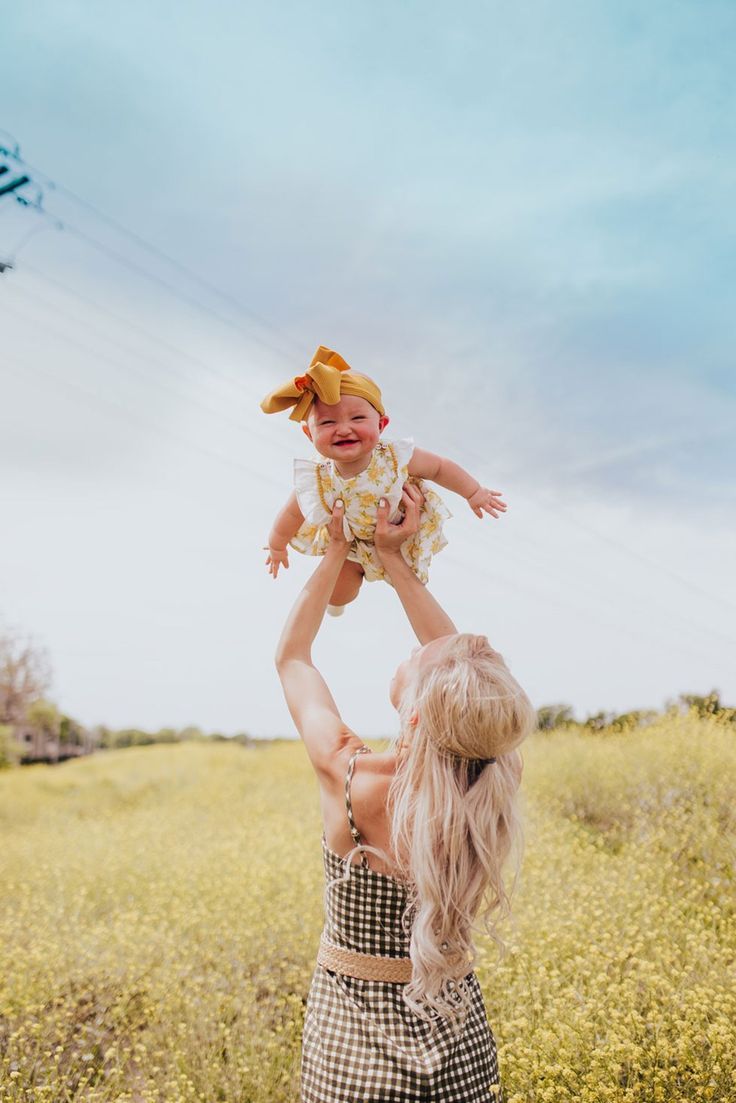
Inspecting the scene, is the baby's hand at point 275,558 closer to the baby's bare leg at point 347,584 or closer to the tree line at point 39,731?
the baby's bare leg at point 347,584

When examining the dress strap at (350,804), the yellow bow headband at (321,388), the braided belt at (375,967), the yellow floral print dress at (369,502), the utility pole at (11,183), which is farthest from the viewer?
the utility pole at (11,183)

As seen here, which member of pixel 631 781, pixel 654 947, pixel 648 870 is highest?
pixel 631 781

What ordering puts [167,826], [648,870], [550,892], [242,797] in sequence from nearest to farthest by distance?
[550,892], [648,870], [167,826], [242,797]

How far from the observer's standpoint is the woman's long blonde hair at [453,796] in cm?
200

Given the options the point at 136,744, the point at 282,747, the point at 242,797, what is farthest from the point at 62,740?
the point at 242,797

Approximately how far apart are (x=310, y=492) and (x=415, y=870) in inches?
58.1

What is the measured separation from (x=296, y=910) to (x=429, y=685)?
4382 mm

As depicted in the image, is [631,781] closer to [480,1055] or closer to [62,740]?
[480,1055]

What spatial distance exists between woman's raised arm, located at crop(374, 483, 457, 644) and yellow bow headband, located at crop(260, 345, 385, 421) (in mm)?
388

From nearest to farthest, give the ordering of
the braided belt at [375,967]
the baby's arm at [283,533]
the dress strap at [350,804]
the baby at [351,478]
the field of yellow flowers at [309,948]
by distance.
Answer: the dress strap at [350,804], the braided belt at [375,967], the baby at [351,478], the baby's arm at [283,533], the field of yellow flowers at [309,948]

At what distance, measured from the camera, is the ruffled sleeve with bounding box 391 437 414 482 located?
3.10m

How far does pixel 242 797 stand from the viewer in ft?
38.0

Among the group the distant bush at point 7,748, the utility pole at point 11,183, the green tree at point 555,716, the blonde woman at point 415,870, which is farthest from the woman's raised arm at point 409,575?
the distant bush at point 7,748

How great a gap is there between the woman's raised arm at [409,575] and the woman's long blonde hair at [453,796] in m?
0.49
